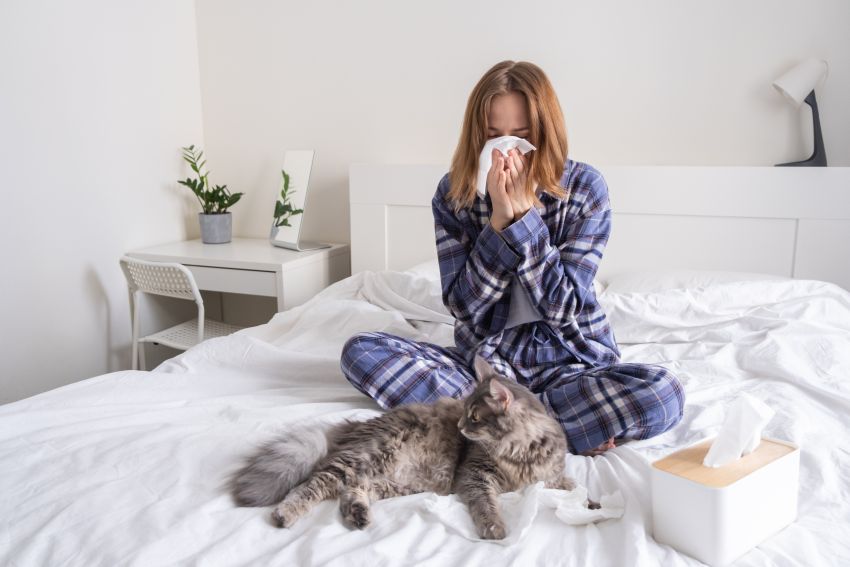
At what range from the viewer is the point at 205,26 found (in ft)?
10.6

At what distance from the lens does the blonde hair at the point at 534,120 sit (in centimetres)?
151

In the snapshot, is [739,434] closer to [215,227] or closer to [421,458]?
[421,458]

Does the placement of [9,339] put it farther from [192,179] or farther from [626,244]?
[626,244]

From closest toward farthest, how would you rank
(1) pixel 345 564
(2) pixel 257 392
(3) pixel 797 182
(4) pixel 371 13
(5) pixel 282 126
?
(1) pixel 345 564 → (2) pixel 257 392 → (3) pixel 797 182 → (4) pixel 371 13 → (5) pixel 282 126

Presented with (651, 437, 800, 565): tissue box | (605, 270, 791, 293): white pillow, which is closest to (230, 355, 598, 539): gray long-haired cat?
(651, 437, 800, 565): tissue box

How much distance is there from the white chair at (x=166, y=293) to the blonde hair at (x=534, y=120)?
1.39 meters

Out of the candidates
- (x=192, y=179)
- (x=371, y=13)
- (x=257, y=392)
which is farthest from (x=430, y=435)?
(x=192, y=179)

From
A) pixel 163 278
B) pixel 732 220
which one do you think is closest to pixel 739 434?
pixel 732 220

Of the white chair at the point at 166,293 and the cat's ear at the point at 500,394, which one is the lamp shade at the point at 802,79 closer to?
the cat's ear at the point at 500,394

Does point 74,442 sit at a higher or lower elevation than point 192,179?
lower

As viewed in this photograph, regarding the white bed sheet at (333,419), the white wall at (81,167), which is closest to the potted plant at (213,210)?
the white wall at (81,167)

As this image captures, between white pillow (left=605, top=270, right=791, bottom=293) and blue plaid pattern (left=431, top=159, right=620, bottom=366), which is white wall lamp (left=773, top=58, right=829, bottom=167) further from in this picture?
blue plaid pattern (left=431, top=159, right=620, bottom=366)

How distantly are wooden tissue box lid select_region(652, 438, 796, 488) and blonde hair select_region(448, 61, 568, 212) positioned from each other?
2.18ft

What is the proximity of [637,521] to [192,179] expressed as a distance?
276 centimetres
